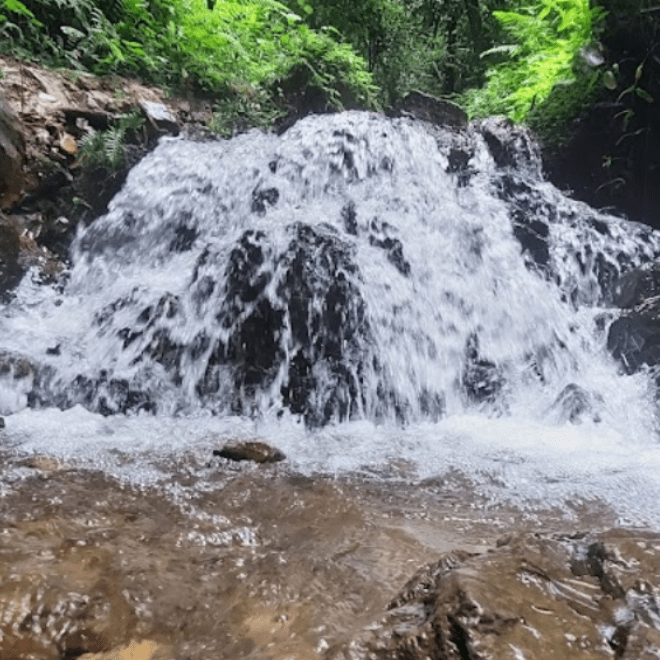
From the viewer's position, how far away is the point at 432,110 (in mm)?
9234

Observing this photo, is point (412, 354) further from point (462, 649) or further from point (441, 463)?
point (462, 649)

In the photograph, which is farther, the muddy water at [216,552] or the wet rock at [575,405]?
the wet rock at [575,405]

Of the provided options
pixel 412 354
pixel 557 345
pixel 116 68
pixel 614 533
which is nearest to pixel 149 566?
pixel 614 533

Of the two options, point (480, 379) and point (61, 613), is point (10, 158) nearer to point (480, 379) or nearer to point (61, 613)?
point (480, 379)

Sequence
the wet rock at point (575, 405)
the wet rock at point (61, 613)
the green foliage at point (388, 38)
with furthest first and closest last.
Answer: the green foliage at point (388, 38), the wet rock at point (575, 405), the wet rock at point (61, 613)

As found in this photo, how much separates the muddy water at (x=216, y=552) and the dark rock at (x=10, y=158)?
409 centimetres

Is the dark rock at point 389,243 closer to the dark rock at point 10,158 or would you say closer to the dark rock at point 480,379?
the dark rock at point 480,379

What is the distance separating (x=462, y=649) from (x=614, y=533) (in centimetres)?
80

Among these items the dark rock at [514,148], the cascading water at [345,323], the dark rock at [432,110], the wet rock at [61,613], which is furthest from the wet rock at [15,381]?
the dark rock at [432,110]

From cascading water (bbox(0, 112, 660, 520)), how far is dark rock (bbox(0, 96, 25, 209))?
83cm

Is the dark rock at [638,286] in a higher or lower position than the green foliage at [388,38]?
lower

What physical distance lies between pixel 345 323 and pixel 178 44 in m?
6.34

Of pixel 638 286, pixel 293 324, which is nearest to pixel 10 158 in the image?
pixel 293 324

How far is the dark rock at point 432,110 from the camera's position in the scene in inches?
356
